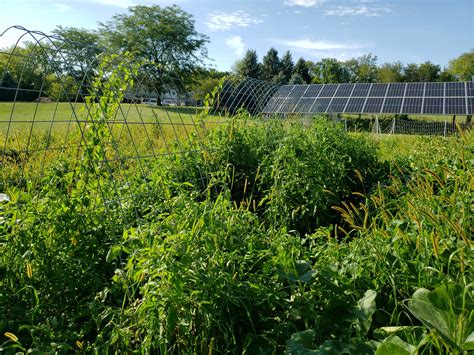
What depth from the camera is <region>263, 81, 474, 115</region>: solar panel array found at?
15.3 meters

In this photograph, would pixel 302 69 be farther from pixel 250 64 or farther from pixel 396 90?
pixel 396 90

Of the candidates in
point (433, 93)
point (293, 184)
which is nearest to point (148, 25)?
point (433, 93)

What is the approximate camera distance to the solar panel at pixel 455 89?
1606cm

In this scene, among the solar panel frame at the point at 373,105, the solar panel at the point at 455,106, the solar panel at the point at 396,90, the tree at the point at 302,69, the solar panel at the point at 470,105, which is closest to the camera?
the solar panel at the point at 470,105

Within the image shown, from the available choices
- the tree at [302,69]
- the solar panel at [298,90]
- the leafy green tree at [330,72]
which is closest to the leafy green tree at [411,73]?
the leafy green tree at [330,72]

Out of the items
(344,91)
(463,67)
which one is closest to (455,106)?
(344,91)

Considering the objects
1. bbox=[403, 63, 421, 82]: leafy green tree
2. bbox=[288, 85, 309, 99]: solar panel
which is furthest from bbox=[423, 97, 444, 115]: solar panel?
bbox=[403, 63, 421, 82]: leafy green tree

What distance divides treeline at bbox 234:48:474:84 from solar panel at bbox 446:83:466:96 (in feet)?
79.1

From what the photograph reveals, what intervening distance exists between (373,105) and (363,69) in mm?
32974

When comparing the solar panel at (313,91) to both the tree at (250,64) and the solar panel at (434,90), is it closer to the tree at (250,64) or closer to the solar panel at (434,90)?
the solar panel at (434,90)

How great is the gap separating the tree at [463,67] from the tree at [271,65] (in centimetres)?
2007

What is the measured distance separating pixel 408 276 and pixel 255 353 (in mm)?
738

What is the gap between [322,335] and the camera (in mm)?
1654

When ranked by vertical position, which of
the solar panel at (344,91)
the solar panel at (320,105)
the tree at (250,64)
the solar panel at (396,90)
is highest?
the tree at (250,64)
